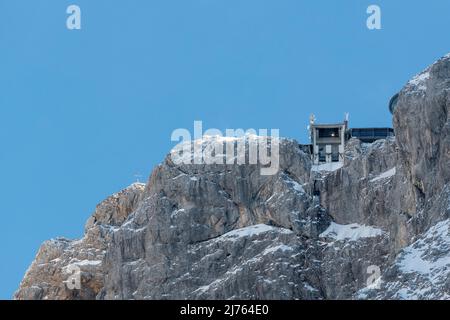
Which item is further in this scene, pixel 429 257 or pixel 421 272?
pixel 429 257

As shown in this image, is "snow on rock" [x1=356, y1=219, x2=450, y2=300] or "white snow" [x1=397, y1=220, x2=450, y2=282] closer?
"snow on rock" [x1=356, y1=219, x2=450, y2=300]

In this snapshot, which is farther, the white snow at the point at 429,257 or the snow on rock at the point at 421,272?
the white snow at the point at 429,257

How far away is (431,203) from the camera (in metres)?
198

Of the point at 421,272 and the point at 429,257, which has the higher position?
the point at 429,257
